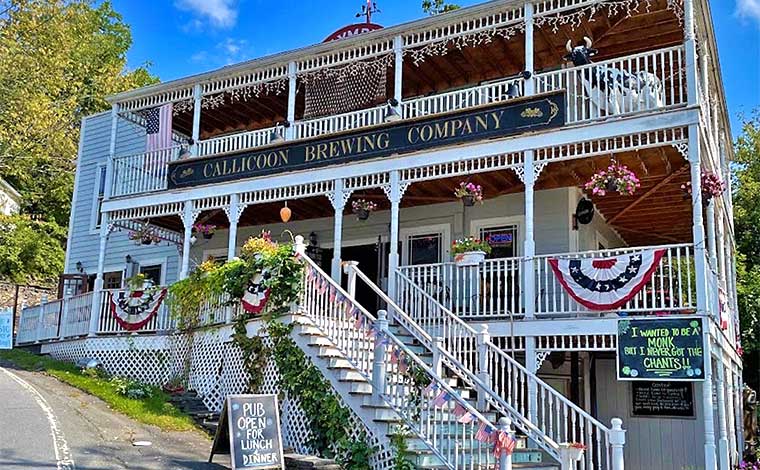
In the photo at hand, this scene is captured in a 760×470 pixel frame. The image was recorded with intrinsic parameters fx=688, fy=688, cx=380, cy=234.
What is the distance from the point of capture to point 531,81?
11.6 metres

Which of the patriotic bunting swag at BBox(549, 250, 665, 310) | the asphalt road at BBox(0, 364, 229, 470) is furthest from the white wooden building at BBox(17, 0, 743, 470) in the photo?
the asphalt road at BBox(0, 364, 229, 470)

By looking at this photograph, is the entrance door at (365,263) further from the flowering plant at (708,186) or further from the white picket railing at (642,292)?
the flowering plant at (708,186)

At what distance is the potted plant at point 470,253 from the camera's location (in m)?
11.2

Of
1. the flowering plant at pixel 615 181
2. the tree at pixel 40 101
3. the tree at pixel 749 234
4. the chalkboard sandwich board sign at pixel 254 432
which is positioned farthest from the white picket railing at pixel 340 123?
the tree at pixel 749 234

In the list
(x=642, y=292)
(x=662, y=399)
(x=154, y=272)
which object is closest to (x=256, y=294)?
(x=642, y=292)

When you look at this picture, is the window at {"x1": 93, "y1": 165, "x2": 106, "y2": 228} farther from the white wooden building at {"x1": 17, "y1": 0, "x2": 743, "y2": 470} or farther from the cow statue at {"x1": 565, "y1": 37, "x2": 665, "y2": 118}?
the cow statue at {"x1": 565, "y1": 37, "x2": 665, "y2": 118}

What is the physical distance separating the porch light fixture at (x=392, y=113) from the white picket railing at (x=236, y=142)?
2.79 m

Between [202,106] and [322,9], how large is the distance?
682 cm

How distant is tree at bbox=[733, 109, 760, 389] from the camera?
20016mm

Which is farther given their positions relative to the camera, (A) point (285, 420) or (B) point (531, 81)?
(B) point (531, 81)

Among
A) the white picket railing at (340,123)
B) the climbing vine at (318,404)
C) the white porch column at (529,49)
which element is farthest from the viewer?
the white picket railing at (340,123)

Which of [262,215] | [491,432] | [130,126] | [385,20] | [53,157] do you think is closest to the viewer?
[491,432]

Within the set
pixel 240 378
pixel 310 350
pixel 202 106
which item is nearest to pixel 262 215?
pixel 202 106

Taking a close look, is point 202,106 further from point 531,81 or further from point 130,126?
point 531,81
